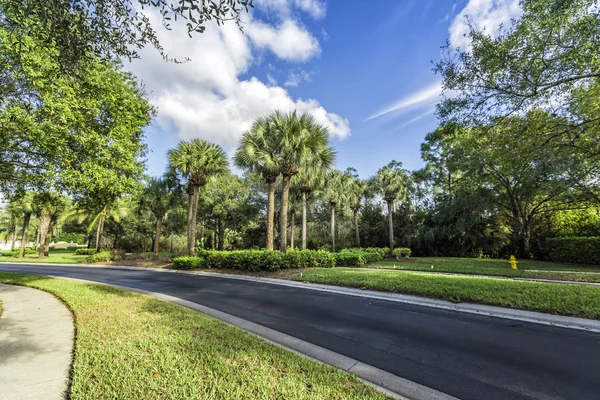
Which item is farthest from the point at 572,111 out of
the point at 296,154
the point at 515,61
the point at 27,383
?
the point at 27,383

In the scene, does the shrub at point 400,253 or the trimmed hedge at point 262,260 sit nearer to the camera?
the trimmed hedge at point 262,260

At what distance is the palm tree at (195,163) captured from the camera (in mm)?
16891

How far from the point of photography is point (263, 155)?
14.5 meters

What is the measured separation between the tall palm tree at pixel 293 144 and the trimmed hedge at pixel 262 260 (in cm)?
168

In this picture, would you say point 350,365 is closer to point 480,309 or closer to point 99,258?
point 480,309

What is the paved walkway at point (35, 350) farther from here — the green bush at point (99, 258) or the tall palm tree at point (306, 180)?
the green bush at point (99, 258)

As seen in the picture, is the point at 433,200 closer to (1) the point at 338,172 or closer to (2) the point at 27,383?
(1) the point at 338,172

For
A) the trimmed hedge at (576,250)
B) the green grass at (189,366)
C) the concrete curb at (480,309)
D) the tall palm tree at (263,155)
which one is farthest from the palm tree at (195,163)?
the trimmed hedge at (576,250)

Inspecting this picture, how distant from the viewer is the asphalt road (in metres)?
3.03

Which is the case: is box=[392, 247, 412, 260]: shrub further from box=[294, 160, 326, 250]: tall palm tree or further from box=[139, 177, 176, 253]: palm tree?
box=[139, 177, 176, 253]: palm tree

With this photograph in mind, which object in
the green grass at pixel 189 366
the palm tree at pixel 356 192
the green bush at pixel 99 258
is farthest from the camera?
the palm tree at pixel 356 192

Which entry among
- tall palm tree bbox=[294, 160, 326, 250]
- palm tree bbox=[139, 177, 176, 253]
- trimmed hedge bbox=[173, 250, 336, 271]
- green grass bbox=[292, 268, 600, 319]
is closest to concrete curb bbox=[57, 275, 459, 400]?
green grass bbox=[292, 268, 600, 319]

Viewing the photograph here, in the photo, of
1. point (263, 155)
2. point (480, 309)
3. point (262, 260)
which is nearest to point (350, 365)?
point (480, 309)

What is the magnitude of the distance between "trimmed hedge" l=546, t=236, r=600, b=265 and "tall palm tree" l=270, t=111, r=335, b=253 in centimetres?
1557
